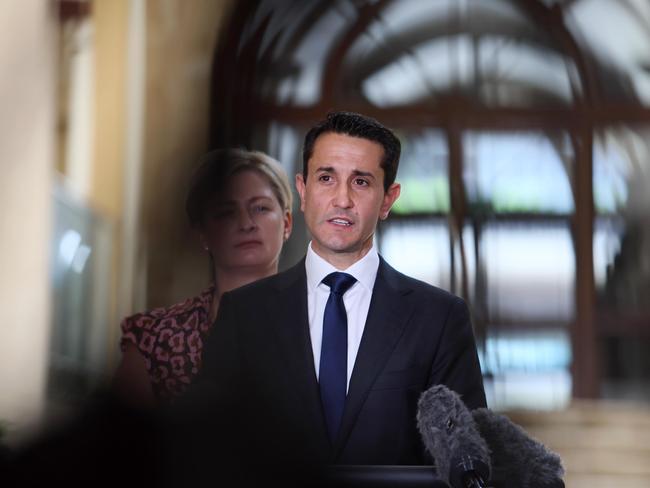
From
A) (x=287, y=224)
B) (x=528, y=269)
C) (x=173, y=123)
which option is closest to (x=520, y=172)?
(x=528, y=269)

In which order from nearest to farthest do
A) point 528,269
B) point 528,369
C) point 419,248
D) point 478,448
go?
point 478,448
point 419,248
point 528,369
point 528,269

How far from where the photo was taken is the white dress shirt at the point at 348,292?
192 centimetres

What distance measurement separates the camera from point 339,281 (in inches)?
76.0

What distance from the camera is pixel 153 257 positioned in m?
3.10

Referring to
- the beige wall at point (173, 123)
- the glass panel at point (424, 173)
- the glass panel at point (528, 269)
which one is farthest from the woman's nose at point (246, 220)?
the glass panel at point (528, 269)

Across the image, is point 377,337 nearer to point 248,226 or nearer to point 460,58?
point 248,226

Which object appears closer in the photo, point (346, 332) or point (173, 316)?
point (346, 332)

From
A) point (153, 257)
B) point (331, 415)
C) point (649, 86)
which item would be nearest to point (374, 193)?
point (331, 415)

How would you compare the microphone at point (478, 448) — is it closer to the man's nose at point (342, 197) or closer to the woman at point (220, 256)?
the man's nose at point (342, 197)

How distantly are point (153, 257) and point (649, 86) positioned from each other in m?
2.12

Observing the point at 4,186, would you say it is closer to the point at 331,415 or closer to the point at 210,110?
the point at 210,110

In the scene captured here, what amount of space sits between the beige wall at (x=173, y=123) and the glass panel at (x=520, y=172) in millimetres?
1044

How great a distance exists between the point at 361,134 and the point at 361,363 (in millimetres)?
367

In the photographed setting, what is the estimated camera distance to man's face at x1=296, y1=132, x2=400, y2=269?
1.88m
